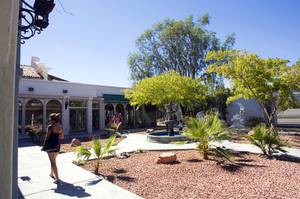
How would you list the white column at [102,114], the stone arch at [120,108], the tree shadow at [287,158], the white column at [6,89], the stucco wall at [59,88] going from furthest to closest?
the stone arch at [120,108] < the white column at [102,114] < the stucco wall at [59,88] < the tree shadow at [287,158] < the white column at [6,89]

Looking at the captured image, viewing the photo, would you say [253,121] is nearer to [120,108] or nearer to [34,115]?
[120,108]

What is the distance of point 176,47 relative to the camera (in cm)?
3066

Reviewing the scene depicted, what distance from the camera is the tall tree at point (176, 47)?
3003cm

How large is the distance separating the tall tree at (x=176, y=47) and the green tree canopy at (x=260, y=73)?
49.6ft

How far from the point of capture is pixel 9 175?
1418 mm

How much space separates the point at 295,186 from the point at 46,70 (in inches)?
933

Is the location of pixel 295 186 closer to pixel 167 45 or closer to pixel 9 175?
pixel 9 175

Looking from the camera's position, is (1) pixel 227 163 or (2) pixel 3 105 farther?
(1) pixel 227 163

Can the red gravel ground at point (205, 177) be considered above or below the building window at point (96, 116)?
below

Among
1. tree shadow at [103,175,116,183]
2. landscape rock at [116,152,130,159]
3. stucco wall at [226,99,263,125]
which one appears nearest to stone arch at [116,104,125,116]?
stucco wall at [226,99,263,125]

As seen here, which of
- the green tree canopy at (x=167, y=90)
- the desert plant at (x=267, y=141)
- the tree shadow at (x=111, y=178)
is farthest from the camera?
the green tree canopy at (x=167, y=90)

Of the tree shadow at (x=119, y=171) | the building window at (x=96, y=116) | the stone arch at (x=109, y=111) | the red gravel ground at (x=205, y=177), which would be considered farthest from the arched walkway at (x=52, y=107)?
the tree shadow at (x=119, y=171)

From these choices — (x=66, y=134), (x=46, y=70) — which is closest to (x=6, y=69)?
(x=66, y=134)

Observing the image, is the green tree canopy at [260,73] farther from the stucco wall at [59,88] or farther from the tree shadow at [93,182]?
the stucco wall at [59,88]
